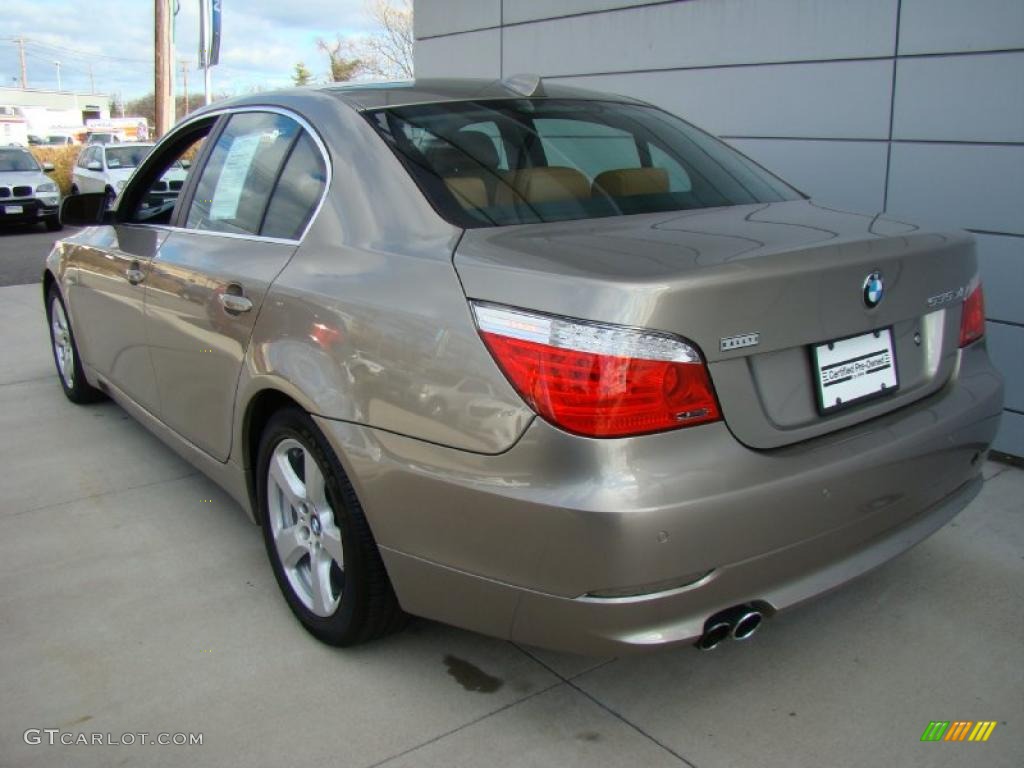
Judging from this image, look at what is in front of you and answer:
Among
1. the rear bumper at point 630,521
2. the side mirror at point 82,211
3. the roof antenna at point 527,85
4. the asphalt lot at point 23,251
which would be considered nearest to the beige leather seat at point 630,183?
the roof antenna at point 527,85

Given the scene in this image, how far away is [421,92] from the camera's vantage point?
3.06 m

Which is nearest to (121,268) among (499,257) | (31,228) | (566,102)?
(566,102)

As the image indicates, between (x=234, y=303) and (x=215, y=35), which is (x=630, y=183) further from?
(x=215, y=35)

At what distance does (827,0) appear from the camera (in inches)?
201

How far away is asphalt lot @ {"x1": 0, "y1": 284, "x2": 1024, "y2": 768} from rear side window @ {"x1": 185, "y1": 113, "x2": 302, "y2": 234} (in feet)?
4.05

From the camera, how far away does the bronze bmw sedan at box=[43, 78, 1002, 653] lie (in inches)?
78.4

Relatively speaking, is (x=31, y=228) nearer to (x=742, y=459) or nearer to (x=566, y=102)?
(x=566, y=102)

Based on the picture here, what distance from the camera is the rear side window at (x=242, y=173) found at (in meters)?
3.07

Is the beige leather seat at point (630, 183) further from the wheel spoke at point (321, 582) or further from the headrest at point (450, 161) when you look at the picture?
the wheel spoke at point (321, 582)

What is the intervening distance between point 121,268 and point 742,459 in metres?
2.89

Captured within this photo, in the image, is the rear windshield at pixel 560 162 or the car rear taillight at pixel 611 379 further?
the rear windshield at pixel 560 162

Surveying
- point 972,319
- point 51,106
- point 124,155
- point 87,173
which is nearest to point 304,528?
point 972,319

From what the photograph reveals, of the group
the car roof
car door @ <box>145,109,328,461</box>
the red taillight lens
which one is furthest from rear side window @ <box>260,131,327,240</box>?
the red taillight lens

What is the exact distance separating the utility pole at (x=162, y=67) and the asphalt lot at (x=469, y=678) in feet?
59.9
